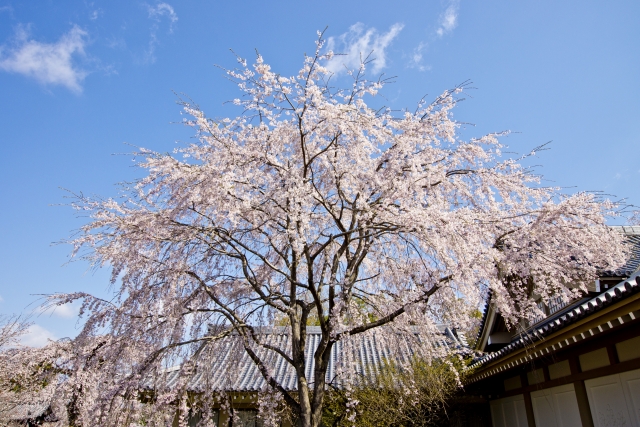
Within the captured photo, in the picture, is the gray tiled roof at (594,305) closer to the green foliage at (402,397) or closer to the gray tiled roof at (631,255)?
the gray tiled roof at (631,255)

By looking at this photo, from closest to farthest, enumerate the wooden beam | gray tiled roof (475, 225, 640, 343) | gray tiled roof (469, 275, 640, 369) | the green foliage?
gray tiled roof (469, 275, 640, 369) → the wooden beam → gray tiled roof (475, 225, 640, 343) → the green foliage

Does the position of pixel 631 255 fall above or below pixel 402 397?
above

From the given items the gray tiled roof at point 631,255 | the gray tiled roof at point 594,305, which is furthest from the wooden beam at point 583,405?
the gray tiled roof at point 631,255

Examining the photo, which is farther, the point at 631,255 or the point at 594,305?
the point at 631,255

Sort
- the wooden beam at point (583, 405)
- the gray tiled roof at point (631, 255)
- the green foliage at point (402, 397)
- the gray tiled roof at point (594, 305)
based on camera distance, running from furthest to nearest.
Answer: the green foliage at point (402, 397)
the gray tiled roof at point (631, 255)
the wooden beam at point (583, 405)
the gray tiled roof at point (594, 305)

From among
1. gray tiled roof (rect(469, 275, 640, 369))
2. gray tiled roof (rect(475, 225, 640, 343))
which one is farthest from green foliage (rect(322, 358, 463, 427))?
gray tiled roof (rect(469, 275, 640, 369))

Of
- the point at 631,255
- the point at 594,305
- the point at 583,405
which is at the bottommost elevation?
the point at 583,405

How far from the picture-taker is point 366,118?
5.22 metres

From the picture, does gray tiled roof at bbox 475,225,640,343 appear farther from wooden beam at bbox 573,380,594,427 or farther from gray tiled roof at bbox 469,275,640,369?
wooden beam at bbox 573,380,594,427

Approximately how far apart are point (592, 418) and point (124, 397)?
20.1 feet

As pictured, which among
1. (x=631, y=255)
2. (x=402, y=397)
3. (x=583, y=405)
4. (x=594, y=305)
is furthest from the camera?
(x=402, y=397)

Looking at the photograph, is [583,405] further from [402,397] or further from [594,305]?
[402,397]

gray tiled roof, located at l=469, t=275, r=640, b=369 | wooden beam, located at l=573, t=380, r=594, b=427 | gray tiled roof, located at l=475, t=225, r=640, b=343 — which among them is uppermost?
gray tiled roof, located at l=475, t=225, r=640, b=343

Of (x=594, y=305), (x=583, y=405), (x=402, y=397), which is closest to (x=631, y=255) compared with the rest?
(x=583, y=405)
